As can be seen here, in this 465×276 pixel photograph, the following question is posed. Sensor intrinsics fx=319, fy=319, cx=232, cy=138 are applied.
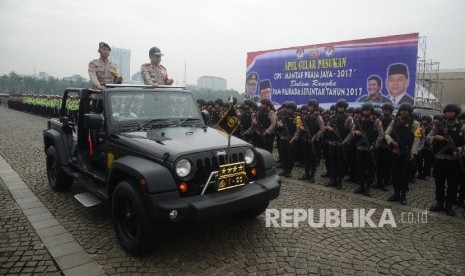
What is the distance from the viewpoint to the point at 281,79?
53.6 feet

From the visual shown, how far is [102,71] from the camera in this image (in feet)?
20.2

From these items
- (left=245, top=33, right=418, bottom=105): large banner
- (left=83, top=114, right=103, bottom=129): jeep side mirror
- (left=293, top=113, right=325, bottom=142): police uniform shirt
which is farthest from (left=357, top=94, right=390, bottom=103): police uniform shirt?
(left=83, top=114, right=103, bottom=129): jeep side mirror

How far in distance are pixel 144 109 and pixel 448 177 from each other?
17.2ft

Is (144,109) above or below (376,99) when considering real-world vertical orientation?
below

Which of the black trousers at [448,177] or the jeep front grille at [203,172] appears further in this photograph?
the black trousers at [448,177]

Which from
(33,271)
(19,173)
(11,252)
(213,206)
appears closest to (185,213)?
(213,206)

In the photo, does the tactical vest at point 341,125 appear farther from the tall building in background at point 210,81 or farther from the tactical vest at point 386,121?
the tall building in background at point 210,81

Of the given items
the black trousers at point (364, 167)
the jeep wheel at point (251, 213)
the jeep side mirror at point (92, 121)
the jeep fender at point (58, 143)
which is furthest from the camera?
the black trousers at point (364, 167)

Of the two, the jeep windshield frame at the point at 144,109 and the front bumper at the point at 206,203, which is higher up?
the jeep windshield frame at the point at 144,109

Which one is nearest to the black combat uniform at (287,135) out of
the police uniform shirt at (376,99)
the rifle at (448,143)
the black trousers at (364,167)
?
the black trousers at (364,167)

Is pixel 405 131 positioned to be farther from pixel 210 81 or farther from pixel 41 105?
pixel 210 81

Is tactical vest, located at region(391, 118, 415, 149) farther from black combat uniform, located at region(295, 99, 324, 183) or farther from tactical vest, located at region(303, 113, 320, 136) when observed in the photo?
tactical vest, located at region(303, 113, 320, 136)

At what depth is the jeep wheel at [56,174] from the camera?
583 cm

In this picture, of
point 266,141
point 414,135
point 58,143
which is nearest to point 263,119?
point 266,141
